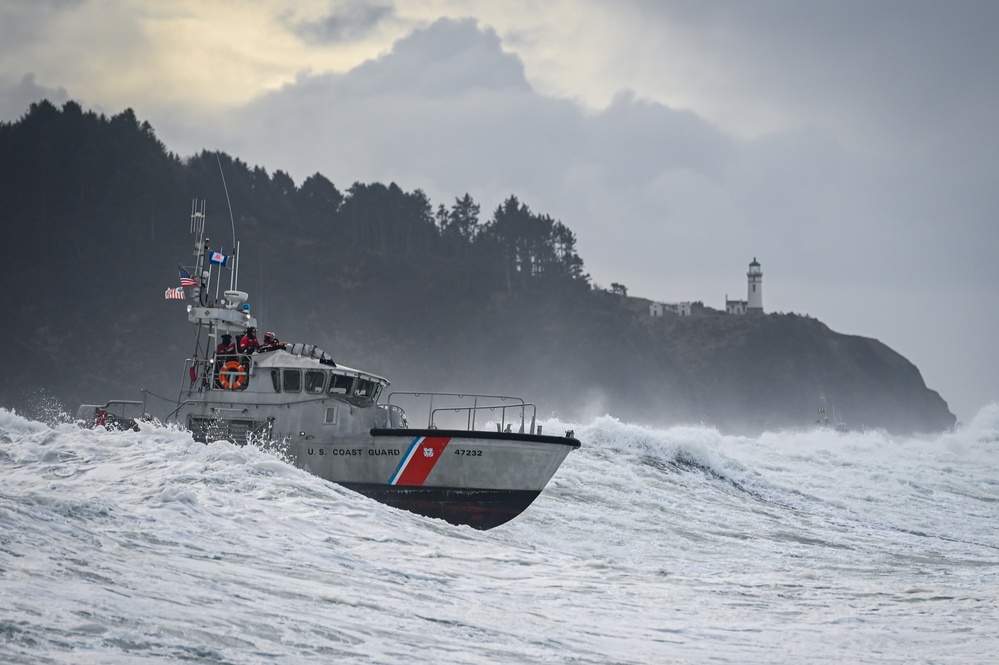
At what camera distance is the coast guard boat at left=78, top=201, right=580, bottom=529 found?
54.5ft

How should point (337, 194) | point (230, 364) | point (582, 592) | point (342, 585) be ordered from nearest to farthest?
1. point (342, 585)
2. point (582, 592)
3. point (230, 364)
4. point (337, 194)

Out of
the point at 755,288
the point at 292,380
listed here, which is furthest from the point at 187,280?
the point at 755,288

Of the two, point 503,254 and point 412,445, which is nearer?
point 412,445

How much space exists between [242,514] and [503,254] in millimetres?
98532

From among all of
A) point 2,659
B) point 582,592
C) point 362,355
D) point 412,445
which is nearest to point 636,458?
point 412,445

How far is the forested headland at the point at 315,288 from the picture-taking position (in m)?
83.2

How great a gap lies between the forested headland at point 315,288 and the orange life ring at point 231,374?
6206 centimetres

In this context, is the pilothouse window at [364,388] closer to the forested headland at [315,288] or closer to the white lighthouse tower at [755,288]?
the forested headland at [315,288]

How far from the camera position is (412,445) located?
16719mm

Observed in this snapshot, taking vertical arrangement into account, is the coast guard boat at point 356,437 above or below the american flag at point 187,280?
below

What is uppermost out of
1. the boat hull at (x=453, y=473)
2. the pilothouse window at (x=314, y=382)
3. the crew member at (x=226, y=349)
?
the crew member at (x=226, y=349)

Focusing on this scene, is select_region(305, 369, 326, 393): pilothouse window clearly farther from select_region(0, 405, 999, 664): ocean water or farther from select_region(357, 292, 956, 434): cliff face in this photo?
select_region(357, 292, 956, 434): cliff face

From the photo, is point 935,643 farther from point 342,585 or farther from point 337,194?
point 337,194

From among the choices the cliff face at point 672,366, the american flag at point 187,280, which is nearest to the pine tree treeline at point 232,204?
the cliff face at point 672,366
